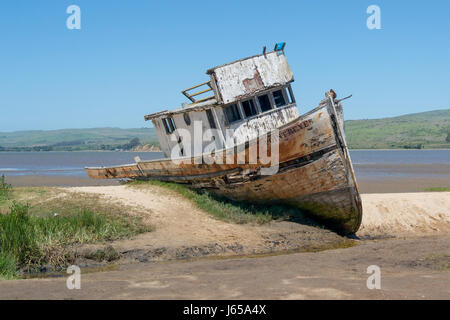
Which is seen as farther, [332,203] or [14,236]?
[332,203]

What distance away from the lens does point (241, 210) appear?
12.4m

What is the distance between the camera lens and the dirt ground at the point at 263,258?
19.2 feet

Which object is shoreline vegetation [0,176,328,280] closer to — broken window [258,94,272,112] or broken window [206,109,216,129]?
broken window [206,109,216,129]

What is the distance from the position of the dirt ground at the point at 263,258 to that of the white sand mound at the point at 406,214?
3cm

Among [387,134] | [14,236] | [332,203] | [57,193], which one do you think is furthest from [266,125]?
[387,134]

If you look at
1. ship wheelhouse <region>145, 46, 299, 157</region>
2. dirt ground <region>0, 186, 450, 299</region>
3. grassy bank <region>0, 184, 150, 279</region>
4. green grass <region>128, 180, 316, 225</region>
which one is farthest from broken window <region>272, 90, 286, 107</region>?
grassy bank <region>0, 184, 150, 279</region>

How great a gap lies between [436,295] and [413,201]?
32.5 ft

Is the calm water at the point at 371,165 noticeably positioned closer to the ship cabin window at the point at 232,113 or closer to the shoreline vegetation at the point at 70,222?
the ship cabin window at the point at 232,113

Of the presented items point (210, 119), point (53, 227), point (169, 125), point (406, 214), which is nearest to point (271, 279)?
point (53, 227)

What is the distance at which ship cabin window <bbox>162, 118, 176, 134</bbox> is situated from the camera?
1510cm

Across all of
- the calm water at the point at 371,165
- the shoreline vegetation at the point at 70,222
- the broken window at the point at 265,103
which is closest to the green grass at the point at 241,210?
the shoreline vegetation at the point at 70,222

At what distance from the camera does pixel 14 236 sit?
855 cm

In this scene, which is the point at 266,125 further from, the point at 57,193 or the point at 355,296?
the point at 355,296

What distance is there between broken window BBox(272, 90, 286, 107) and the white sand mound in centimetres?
406
